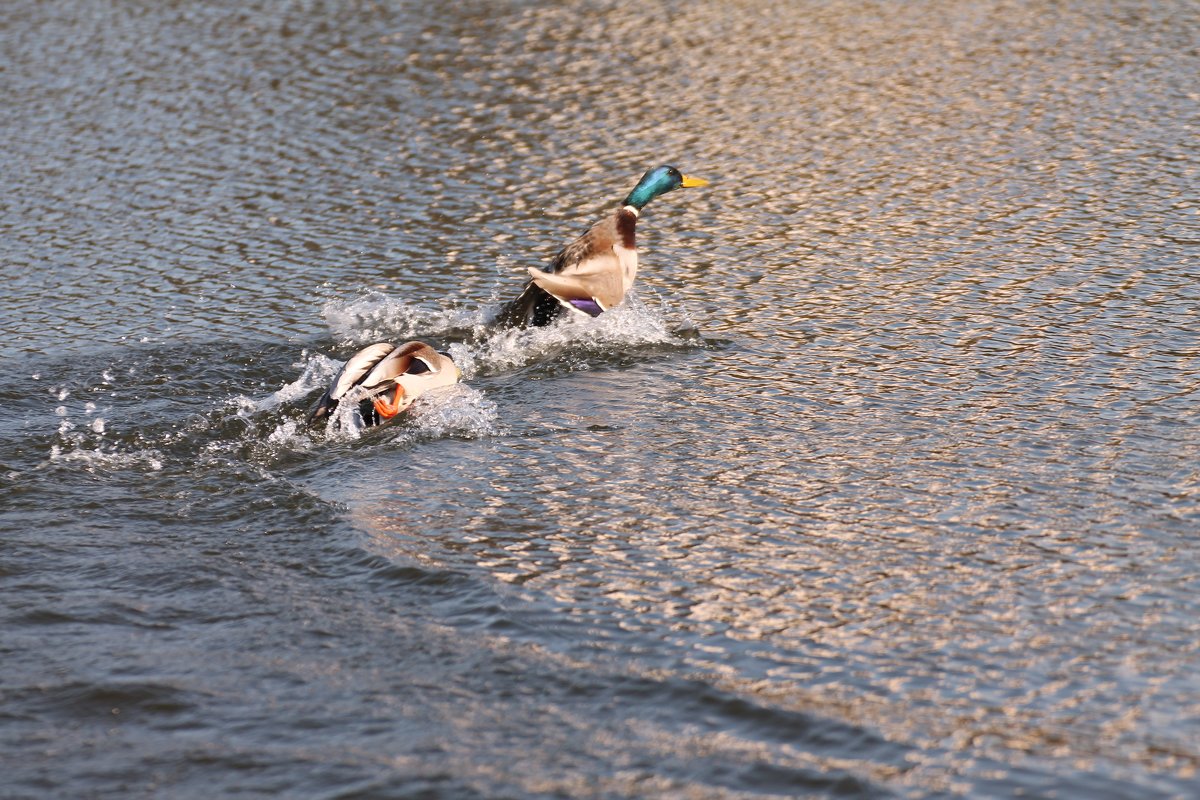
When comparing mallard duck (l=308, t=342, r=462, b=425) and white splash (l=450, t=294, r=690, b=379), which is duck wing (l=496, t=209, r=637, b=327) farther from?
mallard duck (l=308, t=342, r=462, b=425)

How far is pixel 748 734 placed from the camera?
4.89 metres

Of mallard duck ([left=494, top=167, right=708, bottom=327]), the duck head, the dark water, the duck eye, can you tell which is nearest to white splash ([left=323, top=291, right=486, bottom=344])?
the dark water

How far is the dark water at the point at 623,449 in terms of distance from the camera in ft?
16.3

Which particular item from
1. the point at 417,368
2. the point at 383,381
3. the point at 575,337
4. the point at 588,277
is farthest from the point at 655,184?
the point at 383,381

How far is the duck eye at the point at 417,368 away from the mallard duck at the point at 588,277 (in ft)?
3.74

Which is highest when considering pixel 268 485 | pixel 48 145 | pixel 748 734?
pixel 48 145

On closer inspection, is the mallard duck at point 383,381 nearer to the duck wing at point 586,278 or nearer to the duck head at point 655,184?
the duck wing at point 586,278

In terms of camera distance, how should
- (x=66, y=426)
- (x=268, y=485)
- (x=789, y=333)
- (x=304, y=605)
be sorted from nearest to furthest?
(x=304, y=605), (x=268, y=485), (x=66, y=426), (x=789, y=333)

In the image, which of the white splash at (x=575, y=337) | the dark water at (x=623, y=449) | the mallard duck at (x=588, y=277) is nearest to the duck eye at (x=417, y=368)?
the dark water at (x=623, y=449)

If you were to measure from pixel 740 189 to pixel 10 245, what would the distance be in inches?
232

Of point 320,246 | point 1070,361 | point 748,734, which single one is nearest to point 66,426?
point 320,246

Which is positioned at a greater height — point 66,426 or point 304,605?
point 66,426

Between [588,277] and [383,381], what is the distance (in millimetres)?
1992

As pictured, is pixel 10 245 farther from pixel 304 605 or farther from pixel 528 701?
pixel 528 701
